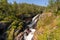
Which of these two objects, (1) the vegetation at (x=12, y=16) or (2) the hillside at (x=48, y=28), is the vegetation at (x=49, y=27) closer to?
(2) the hillside at (x=48, y=28)

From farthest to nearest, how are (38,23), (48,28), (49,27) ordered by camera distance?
(38,23) → (49,27) → (48,28)

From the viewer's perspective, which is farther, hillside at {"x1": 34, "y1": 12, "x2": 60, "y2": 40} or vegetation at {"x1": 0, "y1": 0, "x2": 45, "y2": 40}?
vegetation at {"x1": 0, "y1": 0, "x2": 45, "y2": 40}

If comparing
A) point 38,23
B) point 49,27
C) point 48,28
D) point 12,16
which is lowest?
point 12,16

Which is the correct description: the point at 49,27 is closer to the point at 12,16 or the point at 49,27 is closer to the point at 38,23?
the point at 38,23

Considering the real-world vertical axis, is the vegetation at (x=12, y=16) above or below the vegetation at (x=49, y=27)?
below

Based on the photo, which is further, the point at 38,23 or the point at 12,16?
the point at 12,16

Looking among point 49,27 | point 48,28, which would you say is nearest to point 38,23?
point 49,27

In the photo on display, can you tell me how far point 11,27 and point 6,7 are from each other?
81.4ft

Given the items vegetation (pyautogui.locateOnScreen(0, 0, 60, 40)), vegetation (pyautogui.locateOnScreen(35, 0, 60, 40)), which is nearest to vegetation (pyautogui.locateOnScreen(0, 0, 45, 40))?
vegetation (pyautogui.locateOnScreen(0, 0, 60, 40))

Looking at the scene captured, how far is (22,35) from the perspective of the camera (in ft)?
175

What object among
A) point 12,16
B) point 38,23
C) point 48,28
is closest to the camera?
point 48,28

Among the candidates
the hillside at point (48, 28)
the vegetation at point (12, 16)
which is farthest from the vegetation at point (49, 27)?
the vegetation at point (12, 16)

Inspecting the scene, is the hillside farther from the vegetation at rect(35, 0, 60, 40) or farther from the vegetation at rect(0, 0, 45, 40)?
the vegetation at rect(0, 0, 45, 40)

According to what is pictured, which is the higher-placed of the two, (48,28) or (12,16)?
(48,28)
